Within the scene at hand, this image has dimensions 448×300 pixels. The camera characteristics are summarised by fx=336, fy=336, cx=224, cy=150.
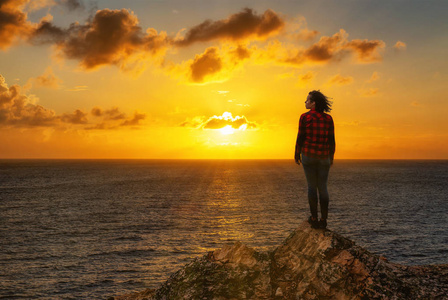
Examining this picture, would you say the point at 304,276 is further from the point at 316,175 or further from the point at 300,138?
the point at 300,138

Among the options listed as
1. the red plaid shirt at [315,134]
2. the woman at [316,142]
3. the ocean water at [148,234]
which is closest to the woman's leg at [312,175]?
the woman at [316,142]

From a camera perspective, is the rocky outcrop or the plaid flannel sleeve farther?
the plaid flannel sleeve

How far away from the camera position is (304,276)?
9.80 m

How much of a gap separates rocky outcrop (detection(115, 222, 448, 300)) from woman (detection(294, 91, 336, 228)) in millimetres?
1475

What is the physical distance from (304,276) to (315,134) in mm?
4153

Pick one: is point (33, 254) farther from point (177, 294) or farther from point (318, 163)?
point (318, 163)

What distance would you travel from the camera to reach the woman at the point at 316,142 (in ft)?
31.6

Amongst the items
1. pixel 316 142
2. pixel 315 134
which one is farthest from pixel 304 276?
pixel 315 134

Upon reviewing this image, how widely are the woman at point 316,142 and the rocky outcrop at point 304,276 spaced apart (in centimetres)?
148

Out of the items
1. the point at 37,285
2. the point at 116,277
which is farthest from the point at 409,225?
the point at 37,285

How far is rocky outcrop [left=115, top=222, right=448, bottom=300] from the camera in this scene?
9344 mm

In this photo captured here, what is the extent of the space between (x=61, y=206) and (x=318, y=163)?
79488 millimetres

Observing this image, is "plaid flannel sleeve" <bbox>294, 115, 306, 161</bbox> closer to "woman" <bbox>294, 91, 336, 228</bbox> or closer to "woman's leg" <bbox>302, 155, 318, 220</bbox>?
"woman" <bbox>294, 91, 336, 228</bbox>

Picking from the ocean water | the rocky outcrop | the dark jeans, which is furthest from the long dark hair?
the ocean water
